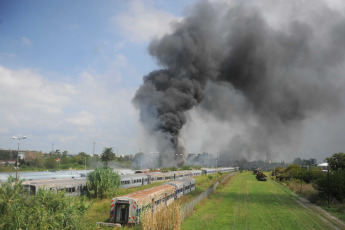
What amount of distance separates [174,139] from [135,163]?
42526 mm

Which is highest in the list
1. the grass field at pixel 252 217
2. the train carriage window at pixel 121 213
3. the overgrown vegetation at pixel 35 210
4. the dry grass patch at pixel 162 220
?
the overgrown vegetation at pixel 35 210

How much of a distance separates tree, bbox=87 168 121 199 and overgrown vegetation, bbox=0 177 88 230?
67.3ft

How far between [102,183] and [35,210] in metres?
21.6

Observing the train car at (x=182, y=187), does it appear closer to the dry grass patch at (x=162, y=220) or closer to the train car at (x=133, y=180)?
the train car at (x=133, y=180)

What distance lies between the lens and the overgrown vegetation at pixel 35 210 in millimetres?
7098

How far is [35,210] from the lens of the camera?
7.62 metres

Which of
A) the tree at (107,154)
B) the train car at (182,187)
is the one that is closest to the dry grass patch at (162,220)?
the train car at (182,187)

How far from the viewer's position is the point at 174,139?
7225 centimetres

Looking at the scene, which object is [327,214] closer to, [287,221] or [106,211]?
[287,221]

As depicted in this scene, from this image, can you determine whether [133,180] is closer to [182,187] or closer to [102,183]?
[182,187]

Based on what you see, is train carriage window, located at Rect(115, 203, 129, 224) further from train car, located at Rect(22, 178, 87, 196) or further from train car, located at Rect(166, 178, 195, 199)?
train car, located at Rect(166, 178, 195, 199)

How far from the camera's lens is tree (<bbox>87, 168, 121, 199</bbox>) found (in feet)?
93.6

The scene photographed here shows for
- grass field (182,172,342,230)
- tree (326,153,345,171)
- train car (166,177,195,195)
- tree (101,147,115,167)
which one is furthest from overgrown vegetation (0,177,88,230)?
tree (101,147,115,167)

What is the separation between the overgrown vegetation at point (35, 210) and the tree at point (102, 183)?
67.3 ft
